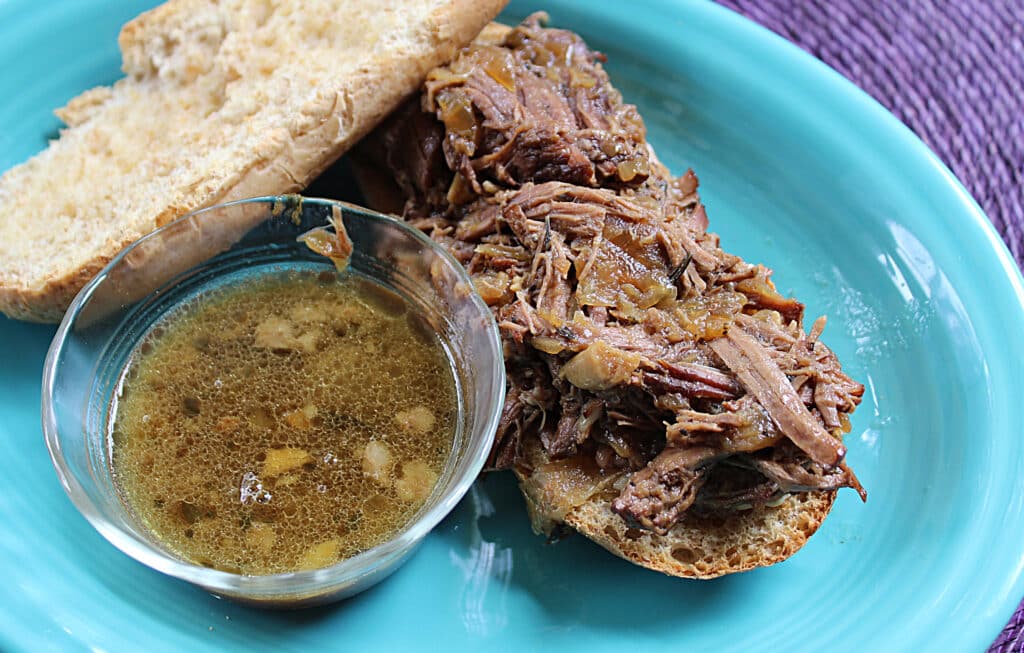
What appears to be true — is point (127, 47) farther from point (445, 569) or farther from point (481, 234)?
point (445, 569)

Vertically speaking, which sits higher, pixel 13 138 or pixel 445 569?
pixel 445 569

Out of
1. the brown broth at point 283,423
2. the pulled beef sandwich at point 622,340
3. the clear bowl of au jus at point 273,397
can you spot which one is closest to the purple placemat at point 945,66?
the pulled beef sandwich at point 622,340

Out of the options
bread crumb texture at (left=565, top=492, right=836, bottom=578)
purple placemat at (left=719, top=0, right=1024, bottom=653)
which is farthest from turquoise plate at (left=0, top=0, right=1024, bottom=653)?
purple placemat at (left=719, top=0, right=1024, bottom=653)

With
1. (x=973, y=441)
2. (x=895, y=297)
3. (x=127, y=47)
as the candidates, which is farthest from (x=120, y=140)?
(x=973, y=441)

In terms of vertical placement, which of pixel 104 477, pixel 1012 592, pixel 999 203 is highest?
pixel 999 203

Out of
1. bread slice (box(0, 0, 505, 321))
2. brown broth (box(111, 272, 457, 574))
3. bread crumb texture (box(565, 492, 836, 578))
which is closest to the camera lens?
brown broth (box(111, 272, 457, 574))

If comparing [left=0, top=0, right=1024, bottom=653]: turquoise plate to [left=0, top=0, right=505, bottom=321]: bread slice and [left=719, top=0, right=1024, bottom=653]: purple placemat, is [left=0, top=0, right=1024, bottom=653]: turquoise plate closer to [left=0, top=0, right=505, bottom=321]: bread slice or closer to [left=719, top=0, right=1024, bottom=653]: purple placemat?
[left=0, top=0, right=505, bottom=321]: bread slice

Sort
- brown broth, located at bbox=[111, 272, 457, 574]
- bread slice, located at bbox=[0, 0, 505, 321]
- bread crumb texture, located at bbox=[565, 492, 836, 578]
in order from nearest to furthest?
brown broth, located at bbox=[111, 272, 457, 574] < bread crumb texture, located at bbox=[565, 492, 836, 578] < bread slice, located at bbox=[0, 0, 505, 321]
